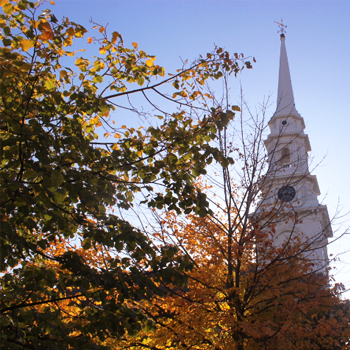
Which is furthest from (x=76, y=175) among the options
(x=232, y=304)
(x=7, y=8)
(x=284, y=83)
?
(x=284, y=83)

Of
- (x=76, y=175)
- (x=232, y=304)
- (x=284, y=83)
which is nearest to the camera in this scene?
(x=76, y=175)

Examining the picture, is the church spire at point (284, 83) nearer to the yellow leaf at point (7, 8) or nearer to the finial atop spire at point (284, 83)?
the finial atop spire at point (284, 83)

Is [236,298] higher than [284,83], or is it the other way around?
[284,83]

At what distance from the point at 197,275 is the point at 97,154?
17.5 feet

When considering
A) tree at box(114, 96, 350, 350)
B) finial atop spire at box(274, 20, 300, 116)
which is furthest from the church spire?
tree at box(114, 96, 350, 350)

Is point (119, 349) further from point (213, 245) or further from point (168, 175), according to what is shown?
point (168, 175)

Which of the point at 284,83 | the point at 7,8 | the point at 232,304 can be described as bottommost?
the point at 232,304

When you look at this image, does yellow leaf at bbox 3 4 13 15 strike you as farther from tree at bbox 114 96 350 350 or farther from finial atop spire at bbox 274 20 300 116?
finial atop spire at bbox 274 20 300 116

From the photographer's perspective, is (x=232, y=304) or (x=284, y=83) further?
(x=284, y=83)

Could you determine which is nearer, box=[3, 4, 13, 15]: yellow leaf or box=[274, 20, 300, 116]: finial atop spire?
box=[3, 4, 13, 15]: yellow leaf

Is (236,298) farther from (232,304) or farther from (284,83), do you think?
(284,83)

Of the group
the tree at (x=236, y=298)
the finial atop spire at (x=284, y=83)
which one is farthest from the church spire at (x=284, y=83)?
the tree at (x=236, y=298)

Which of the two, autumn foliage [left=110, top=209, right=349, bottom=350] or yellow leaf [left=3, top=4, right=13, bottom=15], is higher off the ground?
yellow leaf [left=3, top=4, right=13, bottom=15]

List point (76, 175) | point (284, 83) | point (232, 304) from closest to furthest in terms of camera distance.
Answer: point (76, 175) < point (232, 304) < point (284, 83)
